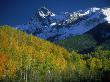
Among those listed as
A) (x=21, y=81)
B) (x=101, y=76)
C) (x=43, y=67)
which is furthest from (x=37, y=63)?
(x=101, y=76)

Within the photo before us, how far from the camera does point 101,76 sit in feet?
630

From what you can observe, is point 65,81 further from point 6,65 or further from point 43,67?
point 6,65

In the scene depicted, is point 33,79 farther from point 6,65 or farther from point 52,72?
point 6,65

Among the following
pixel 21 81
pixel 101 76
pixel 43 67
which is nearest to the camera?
pixel 21 81

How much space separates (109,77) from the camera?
175 metres

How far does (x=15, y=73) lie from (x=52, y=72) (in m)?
21.6

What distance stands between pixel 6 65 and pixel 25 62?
95.1 feet

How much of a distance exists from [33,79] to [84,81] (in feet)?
99.9

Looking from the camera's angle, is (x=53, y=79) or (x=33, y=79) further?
(x=53, y=79)

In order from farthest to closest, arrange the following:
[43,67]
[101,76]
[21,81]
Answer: [101,76], [43,67], [21,81]

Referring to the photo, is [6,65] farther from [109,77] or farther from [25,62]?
[109,77]

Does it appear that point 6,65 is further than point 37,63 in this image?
Yes

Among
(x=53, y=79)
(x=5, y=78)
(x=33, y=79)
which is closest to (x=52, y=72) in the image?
(x=53, y=79)

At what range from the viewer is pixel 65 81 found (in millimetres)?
182875
